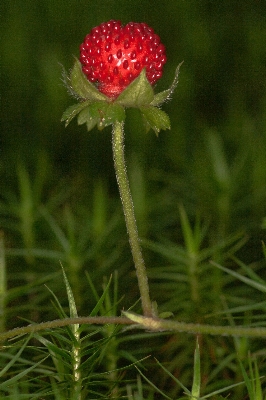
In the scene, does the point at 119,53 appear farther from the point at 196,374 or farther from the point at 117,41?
the point at 196,374

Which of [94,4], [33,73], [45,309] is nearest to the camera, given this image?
[45,309]

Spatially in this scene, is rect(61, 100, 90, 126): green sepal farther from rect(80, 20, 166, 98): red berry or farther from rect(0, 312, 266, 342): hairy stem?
rect(0, 312, 266, 342): hairy stem

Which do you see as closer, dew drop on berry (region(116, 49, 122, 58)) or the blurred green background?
dew drop on berry (region(116, 49, 122, 58))

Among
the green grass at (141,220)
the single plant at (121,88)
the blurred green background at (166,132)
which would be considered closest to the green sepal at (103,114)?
the single plant at (121,88)

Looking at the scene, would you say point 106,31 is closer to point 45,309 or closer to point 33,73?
point 45,309

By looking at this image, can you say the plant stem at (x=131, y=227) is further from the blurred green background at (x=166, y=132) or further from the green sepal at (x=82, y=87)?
the blurred green background at (x=166, y=132)

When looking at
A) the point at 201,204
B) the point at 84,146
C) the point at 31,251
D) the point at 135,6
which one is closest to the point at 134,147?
the point at 84,146

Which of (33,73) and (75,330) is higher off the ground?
(33,73)

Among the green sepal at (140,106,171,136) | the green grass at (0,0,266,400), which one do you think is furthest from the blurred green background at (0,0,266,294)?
the green sepal at (140,106,171,136)
